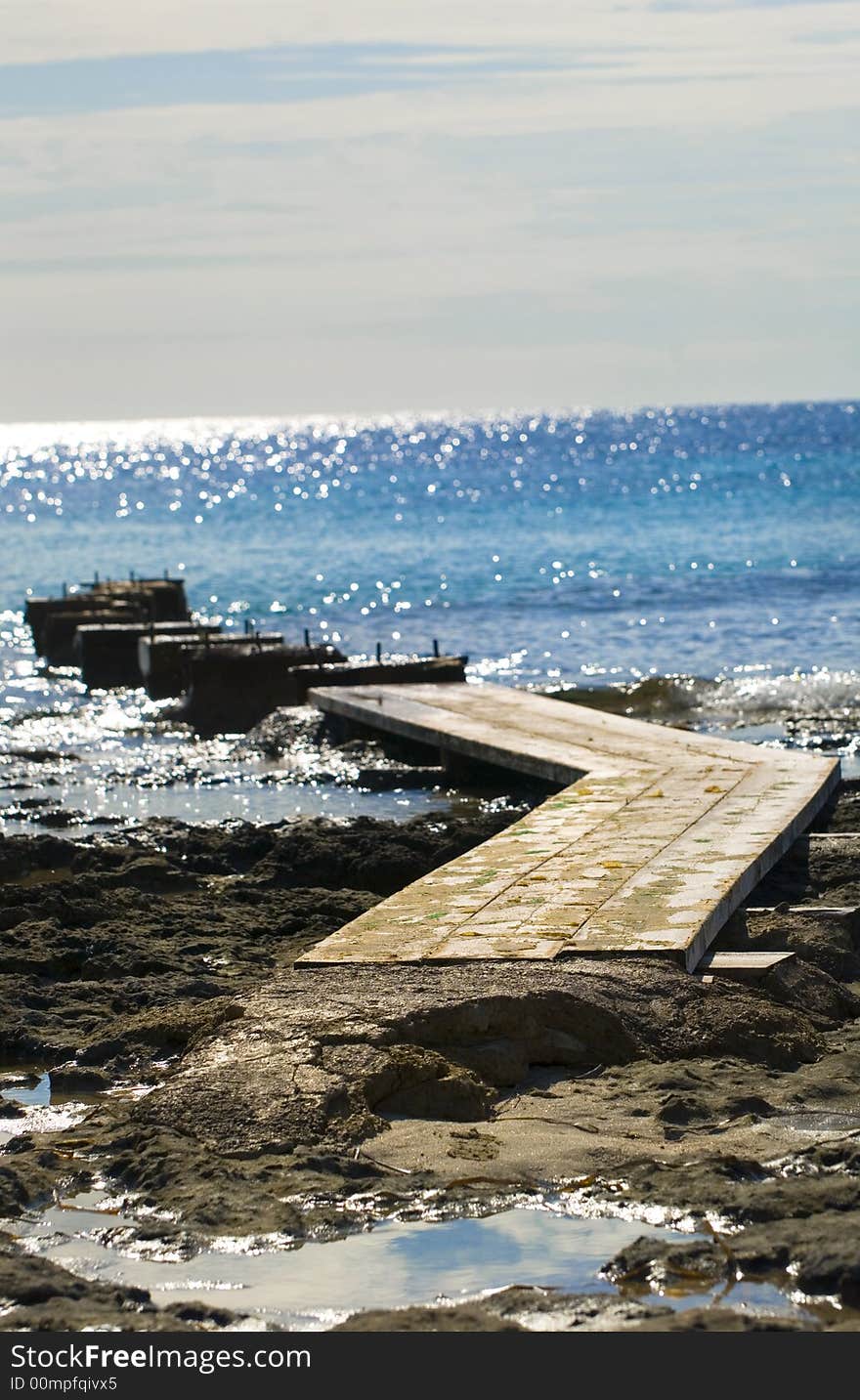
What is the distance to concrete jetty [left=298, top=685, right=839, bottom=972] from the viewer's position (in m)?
8.66

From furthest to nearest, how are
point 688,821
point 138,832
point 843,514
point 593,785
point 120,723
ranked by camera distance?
point 843,514 → point 120,723 → point 138,832 → point 593,785 → point 688,821

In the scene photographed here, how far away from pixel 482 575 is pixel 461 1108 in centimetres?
3961

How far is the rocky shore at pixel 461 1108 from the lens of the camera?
565cm

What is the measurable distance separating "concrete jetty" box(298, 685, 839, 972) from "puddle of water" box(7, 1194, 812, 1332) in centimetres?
234

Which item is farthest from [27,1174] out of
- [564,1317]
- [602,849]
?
[602,849]

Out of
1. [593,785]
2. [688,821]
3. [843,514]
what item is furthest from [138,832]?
[843,514]

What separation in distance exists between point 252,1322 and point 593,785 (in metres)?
8.17

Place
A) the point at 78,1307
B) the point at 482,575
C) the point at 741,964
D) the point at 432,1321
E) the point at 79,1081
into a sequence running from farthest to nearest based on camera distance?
the point at 482,575 < the point at 741,964 < the point at 79,1081 < the point at 78,1307 < the point at 432,1321

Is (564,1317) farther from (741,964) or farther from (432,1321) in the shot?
(741,964)

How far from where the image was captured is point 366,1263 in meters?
5.84

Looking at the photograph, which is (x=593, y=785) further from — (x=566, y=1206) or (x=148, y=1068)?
(x=566, y=1206)

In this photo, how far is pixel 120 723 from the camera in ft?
74.0

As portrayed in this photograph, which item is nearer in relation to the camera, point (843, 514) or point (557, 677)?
point (557, 677)

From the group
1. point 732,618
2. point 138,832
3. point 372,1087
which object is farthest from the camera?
point 732,618
